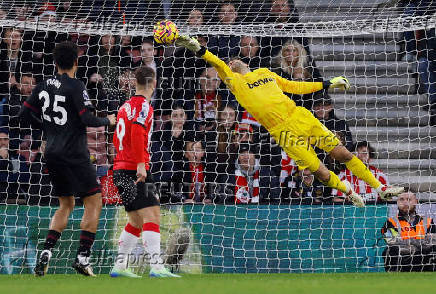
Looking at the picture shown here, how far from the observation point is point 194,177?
9438mm

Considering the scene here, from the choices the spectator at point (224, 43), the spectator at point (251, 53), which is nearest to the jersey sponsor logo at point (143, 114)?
the spectator at point (224, 43)

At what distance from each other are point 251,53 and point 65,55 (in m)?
4.10

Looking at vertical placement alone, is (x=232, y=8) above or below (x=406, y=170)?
above

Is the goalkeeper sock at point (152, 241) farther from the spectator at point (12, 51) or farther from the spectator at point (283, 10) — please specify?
the spectator at point (283, 10)

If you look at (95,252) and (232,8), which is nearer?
(95,252)

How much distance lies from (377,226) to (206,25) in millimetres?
3251

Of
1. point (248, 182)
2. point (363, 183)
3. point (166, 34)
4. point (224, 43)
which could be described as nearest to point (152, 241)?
point (166, 34)

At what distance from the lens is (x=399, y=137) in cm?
1098

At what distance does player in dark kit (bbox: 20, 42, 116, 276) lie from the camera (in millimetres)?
6539

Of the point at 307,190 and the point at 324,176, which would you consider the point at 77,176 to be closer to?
the point at 324,176

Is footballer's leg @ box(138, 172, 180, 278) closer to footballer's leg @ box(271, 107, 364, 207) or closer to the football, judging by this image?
the football

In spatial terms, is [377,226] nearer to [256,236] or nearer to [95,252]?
[256,236]

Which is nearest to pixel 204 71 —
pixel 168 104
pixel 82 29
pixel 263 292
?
pixel 168 104

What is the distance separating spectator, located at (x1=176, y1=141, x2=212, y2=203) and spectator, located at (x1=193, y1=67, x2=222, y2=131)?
427mm
